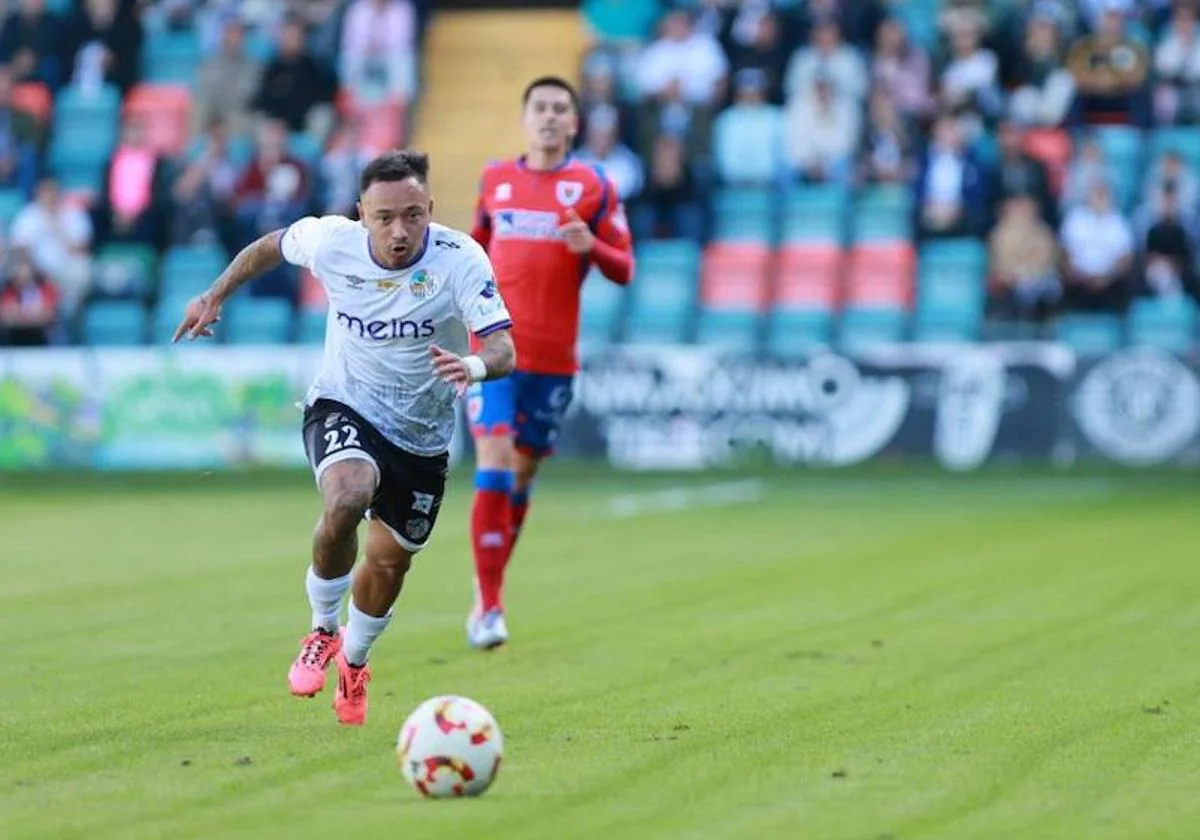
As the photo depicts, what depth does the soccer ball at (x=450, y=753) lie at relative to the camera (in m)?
7.31

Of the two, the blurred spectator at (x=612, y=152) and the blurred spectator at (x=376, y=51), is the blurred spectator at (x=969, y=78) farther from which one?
the blurred spectator at (x=376, y=51)

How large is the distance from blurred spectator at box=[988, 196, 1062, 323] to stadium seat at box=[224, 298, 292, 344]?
7.49 metres

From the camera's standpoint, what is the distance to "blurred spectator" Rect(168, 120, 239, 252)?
2738cm

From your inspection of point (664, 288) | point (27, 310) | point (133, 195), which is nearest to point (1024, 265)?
point (664, 288)

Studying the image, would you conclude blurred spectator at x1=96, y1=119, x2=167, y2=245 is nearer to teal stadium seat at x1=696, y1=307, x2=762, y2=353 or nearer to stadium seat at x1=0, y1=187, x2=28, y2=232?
stadium seat at x1=0, y1=187, x2=28, y2=232

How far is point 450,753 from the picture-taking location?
731cm

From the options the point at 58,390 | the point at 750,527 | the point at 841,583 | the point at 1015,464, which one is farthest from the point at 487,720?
the point at 58,390

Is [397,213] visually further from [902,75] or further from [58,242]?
[58,242]

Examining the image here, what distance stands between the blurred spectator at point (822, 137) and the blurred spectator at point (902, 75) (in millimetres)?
506

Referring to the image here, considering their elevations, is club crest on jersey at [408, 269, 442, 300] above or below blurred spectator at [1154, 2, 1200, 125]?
below

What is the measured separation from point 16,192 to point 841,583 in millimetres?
16557

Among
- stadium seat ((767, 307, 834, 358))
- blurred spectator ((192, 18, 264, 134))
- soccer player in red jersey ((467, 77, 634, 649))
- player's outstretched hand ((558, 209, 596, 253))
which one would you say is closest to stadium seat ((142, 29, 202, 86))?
blurred spectator ((192, 18, 264, 134))

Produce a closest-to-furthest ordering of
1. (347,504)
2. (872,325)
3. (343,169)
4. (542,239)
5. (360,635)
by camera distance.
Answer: (347,504)
(360,635)
(542,239)
(872,325)
(343,169)

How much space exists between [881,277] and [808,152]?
1.77 m
